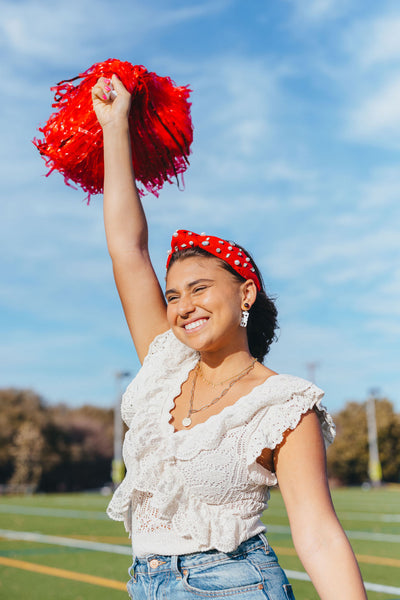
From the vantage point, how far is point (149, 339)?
231 centimetres

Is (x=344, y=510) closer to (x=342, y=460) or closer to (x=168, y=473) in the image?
(x=168, y=473)

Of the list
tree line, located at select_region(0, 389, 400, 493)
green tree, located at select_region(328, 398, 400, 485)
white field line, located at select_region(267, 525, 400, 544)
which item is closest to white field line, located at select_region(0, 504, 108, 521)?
white field line, located at select_region(267, 525, 400, 544)

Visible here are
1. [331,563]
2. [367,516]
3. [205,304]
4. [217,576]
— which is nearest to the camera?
[331,563]

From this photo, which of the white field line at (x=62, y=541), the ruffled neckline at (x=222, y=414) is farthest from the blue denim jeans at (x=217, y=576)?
the white field line at (x=62, y=541)

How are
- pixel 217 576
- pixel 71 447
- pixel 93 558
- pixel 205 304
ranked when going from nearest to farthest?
1. pixel 217 576
2. pixel 205 304
3. pixel 93 558
4. pixel 71 447

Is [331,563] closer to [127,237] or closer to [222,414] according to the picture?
[222,414]

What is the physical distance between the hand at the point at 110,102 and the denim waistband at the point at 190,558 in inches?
52.6

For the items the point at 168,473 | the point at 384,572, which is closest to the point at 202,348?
the point at 168,473

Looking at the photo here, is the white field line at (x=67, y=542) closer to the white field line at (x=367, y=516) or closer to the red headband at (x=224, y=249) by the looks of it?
the white field line at (x=367, y=516)

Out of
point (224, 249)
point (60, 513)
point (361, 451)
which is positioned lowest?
point (60, 513)

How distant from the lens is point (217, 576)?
5.70 feet

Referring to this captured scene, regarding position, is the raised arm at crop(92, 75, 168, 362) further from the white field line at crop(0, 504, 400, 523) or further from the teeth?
the white field line at crop(0, 504, 400, 523)

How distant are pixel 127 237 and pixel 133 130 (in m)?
0.46

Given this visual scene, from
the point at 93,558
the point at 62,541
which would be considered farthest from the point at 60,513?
the point at 93,558
